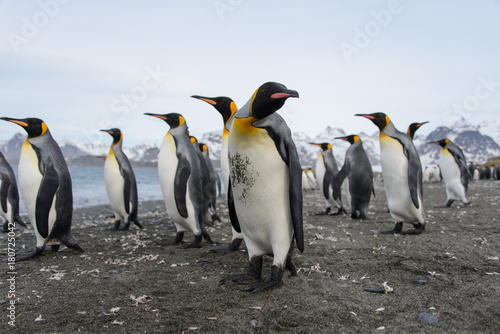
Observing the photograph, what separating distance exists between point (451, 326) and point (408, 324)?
27 cm

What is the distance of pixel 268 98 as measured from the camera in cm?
298

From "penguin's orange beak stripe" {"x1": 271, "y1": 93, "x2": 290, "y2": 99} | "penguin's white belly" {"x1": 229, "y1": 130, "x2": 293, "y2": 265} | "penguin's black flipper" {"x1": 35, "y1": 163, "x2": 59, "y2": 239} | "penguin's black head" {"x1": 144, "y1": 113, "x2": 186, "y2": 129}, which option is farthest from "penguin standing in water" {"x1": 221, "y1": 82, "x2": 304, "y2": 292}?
"penguin's black flipper" {"x1": 35, "y1": 163, "x2": 59, "y2": 239}

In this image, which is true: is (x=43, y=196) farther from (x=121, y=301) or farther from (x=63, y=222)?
(x=121, y=301)

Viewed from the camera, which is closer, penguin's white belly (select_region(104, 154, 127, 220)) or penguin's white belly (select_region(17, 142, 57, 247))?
penguin's white belly (select_region(17, 142, 57, 247))

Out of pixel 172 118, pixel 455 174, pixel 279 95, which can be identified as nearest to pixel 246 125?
pixel 279 95

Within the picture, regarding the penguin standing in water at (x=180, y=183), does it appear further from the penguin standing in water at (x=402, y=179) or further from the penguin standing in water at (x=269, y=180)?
the penguin standing in water at (x=402, y=179)

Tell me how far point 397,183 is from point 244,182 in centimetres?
366

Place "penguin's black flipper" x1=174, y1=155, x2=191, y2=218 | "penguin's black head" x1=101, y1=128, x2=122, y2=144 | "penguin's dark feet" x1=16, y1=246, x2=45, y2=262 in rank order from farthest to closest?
"penguin's black head" x1=101, y1=128, x2=122, y2=144
"penguin's black flipper" x1=174, y1=155, x2=191, y2=218
"penguin's dark feet" x1=16, y1=246, x2=45, y2=262

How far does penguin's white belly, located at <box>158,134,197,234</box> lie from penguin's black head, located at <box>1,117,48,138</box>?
1615 mm

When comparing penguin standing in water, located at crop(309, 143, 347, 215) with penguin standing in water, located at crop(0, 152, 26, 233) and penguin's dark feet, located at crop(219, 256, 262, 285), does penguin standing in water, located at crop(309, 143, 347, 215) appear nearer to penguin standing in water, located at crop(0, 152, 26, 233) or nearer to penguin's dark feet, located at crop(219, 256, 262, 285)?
penguin's dark feet, located at crop(219, 256, 262, 285)

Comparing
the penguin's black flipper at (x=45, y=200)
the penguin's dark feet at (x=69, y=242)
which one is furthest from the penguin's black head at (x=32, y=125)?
the penguin's dark feet at (x=69, y=242)

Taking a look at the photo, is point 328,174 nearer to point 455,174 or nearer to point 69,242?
point 455,174

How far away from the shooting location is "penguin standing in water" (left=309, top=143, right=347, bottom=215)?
29.5 ft

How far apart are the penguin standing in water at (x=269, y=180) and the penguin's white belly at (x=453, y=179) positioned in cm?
841
